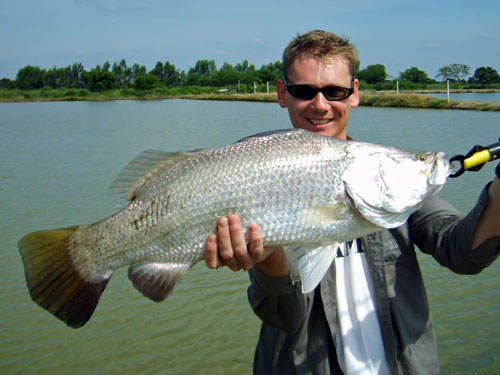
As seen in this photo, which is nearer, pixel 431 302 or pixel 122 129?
pixel 431 302

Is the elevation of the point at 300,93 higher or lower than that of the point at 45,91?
lower

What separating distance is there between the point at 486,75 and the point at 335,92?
87422 mm

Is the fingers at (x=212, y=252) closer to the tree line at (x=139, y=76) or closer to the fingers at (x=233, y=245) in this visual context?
the fingers at (x=233, y=245)

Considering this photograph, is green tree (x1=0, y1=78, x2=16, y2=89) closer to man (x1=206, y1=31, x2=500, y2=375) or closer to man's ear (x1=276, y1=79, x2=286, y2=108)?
man's ear (x1=276, y1=79, x2=286, y2=108)

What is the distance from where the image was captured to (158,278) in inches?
90.4

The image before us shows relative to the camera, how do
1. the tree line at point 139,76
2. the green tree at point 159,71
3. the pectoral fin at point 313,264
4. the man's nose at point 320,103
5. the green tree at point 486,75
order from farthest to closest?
the green tree at point 159,71 < the tree line at point 139,76 < the green tree at point 486,75 < the man's nose at point 320,103 < the pectoral fin at point 313,264

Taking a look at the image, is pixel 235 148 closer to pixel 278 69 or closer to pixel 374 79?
pixel 374 79

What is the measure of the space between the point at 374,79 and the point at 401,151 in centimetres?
8559

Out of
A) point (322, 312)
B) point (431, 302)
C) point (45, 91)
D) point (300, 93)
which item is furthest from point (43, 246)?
point (45, 91)

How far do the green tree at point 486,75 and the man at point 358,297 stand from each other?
284 ft

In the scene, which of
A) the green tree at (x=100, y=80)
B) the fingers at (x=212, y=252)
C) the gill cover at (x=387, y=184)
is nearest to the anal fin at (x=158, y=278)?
the fingers at (x=212, y=252)

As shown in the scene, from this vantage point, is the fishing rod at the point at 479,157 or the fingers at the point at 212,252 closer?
the fishing rod at the point at 479,157

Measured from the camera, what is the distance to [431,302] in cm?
634

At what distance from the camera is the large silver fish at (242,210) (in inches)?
87.7
